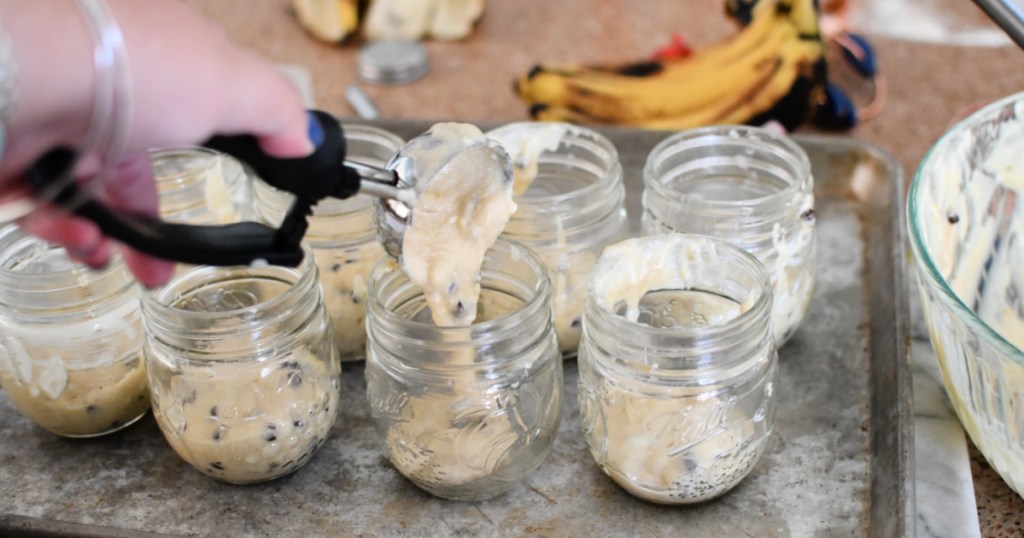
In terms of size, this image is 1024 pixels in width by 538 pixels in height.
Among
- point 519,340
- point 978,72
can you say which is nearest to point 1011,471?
point 519,340

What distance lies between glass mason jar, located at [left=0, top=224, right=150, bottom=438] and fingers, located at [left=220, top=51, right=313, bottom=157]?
251 mm

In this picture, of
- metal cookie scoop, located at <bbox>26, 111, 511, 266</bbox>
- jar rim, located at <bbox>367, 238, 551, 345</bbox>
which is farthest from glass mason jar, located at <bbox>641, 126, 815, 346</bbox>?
metal cookie scoop, located at <bbox>26, 111, 511, 266</bbox>

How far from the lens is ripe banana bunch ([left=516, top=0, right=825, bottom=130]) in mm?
1210

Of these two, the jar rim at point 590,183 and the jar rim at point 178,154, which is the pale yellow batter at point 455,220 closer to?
the jar rim at point 590,183

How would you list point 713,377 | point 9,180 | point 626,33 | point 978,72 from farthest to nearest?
point 626,33 → point 978,72 → point 713,377 → point 9,180

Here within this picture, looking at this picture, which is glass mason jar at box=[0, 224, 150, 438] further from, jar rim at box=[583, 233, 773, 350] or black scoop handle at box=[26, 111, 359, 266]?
jar rim at box=[583, 233, 773, 350]

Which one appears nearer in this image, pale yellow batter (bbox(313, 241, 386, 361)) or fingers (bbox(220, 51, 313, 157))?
fingers (bbox(220, 51, 313, 157))

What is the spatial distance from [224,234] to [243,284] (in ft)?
0.74

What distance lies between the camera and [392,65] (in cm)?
145

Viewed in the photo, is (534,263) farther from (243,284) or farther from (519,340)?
(243,284)

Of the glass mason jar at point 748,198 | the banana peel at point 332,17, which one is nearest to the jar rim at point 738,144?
the glass mason jar at point 748,198

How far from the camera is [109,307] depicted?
2.52ft

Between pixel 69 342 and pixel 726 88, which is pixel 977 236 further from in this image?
pixel 69 342

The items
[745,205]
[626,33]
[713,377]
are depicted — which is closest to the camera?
[713,377]
